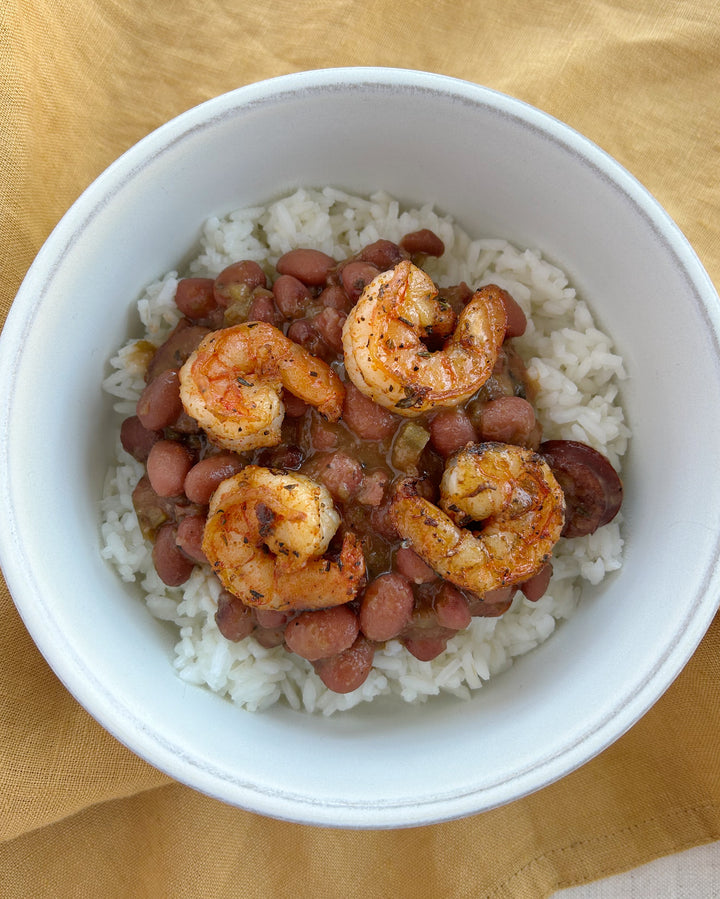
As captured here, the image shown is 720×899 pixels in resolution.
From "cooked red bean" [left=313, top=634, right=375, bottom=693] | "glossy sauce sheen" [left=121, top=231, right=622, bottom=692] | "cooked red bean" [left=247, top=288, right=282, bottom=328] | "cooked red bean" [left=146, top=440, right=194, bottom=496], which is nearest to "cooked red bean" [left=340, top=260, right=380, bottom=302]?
"glossy sauce sheen" [left=121, top=231, right=622, bottom=692]

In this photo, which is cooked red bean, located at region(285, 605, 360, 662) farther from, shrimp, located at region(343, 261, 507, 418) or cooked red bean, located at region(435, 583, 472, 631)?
shrimp, located at region(343, 261, 507, 418)

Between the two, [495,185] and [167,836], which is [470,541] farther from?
[167,836]

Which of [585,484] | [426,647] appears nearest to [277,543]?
[426,647]

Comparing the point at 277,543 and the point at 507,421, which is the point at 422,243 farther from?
the point at 277,543

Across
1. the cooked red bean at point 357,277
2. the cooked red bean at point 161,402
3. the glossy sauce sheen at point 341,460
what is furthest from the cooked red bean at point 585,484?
the cooked red bean at point 161,402

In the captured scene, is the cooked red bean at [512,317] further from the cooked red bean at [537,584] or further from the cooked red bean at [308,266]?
the cooked red bean at [537,584]

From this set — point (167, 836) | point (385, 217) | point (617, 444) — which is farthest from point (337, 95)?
point (167, 836)
